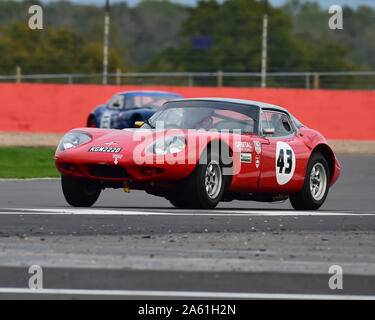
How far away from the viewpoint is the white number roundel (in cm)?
1241

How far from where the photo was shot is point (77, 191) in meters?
12.0

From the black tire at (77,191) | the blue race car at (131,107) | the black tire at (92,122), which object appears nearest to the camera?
the black tire at (77,191)

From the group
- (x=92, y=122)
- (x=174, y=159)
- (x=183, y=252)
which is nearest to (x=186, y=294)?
(x=183, y=252)

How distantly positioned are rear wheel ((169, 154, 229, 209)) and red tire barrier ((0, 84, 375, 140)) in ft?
58.2

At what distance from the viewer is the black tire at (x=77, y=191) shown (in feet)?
39.2

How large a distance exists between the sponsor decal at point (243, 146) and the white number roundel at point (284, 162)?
0.58 metres

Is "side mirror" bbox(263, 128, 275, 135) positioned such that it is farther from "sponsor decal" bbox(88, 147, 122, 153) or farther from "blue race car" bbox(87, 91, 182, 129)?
"blue race car" bbox(87, 91, 182, 129)

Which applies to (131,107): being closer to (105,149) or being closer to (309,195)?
(309,195)

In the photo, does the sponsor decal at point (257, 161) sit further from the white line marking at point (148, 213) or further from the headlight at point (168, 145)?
the headlight at point (168, 145)

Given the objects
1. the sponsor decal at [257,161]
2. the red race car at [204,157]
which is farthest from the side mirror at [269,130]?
the sponsor decal at [257,161]
